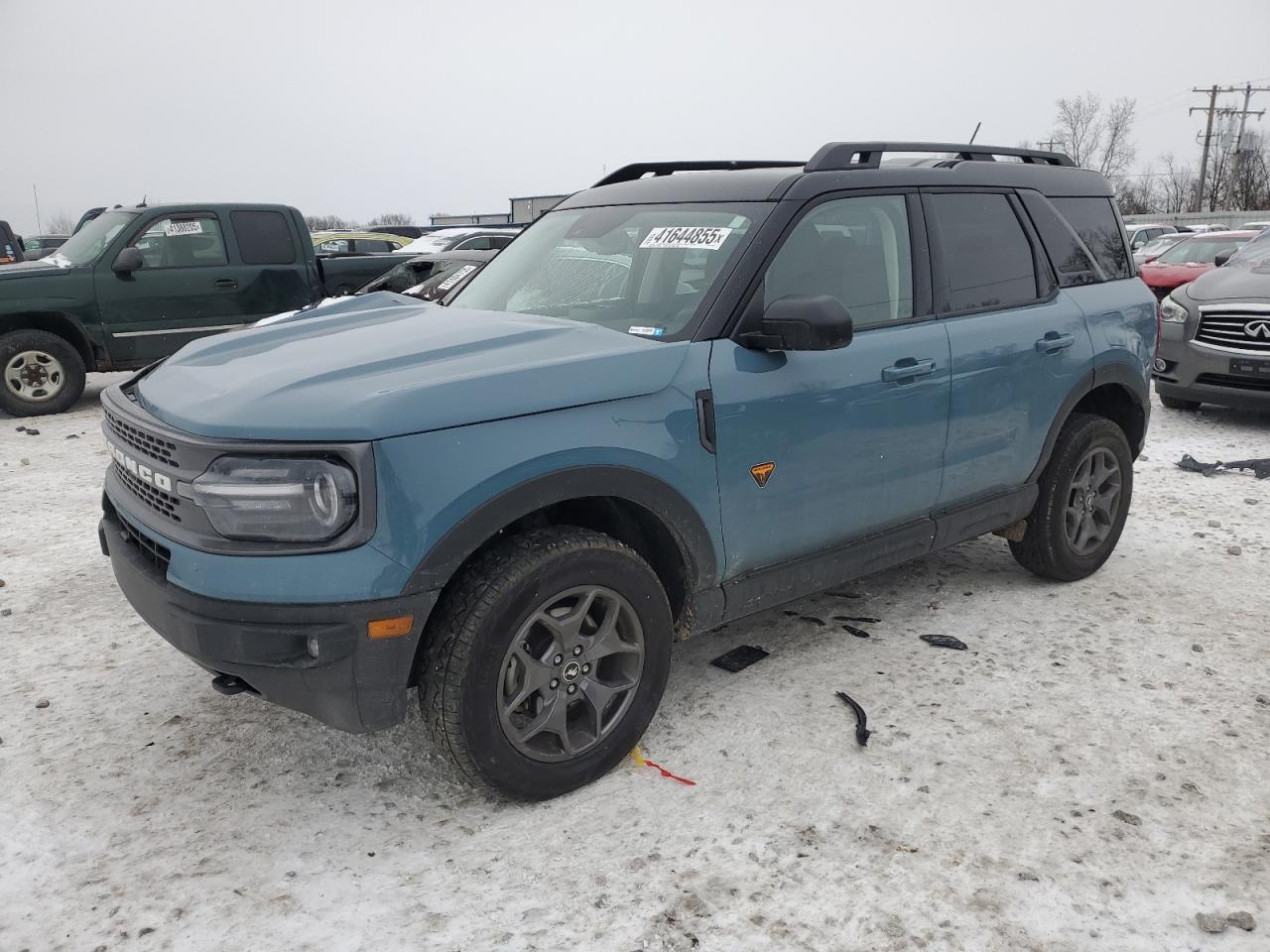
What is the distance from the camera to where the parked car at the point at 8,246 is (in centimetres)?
1444

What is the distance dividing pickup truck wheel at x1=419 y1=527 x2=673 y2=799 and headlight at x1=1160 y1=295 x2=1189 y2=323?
7.51 m

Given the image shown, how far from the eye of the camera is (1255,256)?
30.8 ft

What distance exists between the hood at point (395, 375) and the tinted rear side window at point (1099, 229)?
2549 mm

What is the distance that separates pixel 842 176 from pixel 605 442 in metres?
1.52

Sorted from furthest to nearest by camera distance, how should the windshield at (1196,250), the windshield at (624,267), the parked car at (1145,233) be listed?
the parked car at (1145,233)
the windshield at (1196,250)
the windshield at (624,267)

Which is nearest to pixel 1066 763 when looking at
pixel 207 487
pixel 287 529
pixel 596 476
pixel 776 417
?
pixel 776 417

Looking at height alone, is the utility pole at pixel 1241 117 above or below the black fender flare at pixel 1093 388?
above

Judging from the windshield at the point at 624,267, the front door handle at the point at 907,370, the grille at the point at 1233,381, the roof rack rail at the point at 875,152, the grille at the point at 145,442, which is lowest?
the grille at the point at 1233,381

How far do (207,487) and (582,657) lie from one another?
1152mm

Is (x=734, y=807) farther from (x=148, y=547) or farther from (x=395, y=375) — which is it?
(x=148, y=547)

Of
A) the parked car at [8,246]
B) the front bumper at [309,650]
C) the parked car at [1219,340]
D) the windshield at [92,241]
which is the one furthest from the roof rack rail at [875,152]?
the parked car at [8,246]

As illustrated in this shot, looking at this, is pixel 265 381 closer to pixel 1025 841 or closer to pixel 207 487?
pixel 207 487

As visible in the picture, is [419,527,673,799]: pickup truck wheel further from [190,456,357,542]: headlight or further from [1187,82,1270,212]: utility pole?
[1187,82,1270,212]: utility pole

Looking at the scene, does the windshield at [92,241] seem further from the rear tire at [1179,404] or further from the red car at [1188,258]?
the red car at [1188,258]
